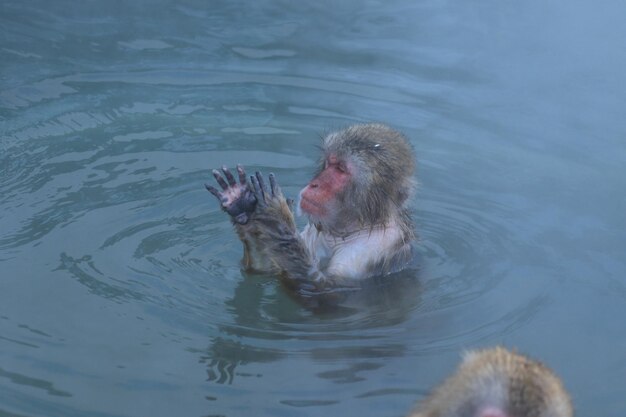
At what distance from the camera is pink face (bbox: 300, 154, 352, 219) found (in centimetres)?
480

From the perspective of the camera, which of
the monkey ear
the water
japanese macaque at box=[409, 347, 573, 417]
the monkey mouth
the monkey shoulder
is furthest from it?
the monkey shoulder

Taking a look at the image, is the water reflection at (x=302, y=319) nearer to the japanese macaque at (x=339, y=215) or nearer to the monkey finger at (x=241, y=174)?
the japanese macaque at (x=339, y=215)

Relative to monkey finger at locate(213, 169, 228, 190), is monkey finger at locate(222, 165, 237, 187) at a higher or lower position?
higher

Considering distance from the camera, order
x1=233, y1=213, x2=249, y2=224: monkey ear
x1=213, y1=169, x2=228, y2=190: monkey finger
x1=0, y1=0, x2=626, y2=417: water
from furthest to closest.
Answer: x1=233, y1=213, x2=249, y2=224: monkey ear → x1=213, y1=169, x2=228, y2=190: monkey finger → x1=0, y1=0, x2=626, y2=417: water

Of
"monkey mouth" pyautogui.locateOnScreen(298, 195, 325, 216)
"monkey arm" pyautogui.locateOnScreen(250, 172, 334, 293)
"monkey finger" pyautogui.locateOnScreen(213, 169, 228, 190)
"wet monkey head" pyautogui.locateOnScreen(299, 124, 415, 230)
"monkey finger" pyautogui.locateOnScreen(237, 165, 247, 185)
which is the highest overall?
"wet monkey head" pyautogui.locateOnScreen(299, 124, 415, 230)

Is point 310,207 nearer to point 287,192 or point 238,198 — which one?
point 238,198

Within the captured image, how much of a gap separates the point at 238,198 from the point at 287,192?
1093mm

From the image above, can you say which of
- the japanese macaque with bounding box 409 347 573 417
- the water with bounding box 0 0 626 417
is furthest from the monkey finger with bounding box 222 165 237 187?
the japanese macaque with bounding box 409 347 573 417

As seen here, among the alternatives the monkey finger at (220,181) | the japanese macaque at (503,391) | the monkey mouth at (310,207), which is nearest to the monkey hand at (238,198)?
the monkey finger at (220,181)

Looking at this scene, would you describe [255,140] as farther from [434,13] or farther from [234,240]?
[434,13]

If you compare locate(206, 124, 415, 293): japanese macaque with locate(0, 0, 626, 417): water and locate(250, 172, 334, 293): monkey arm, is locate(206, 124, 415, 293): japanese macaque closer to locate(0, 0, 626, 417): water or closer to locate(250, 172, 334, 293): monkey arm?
locate(250, 172, 334, 293): monkey arm

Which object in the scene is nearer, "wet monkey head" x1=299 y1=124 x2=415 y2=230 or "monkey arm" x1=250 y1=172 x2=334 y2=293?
"monkey arm" x1=250 y1=172 x2=334 y2=293

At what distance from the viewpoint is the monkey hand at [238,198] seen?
15.1ft

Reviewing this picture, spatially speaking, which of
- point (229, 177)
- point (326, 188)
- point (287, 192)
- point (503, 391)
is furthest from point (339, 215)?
point (503, 391)
